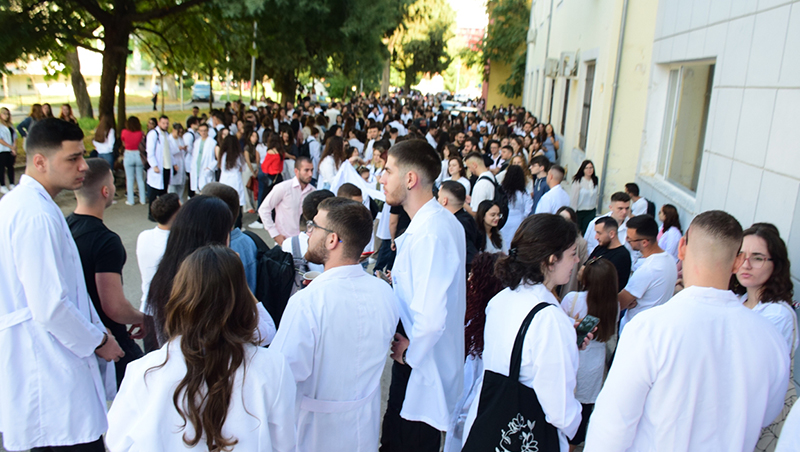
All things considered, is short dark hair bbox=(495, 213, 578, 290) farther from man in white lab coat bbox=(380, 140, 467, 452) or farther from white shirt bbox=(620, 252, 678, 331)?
white shirt bbox=(620, 252, 678, 331)

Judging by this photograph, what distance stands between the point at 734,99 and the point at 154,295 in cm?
525

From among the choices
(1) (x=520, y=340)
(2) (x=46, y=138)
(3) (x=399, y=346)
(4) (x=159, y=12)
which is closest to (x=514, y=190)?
(3) (x=399, y=346)

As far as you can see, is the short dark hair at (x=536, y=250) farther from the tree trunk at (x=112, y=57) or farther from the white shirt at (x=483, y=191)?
the tree trunk at (x=112, y=57)

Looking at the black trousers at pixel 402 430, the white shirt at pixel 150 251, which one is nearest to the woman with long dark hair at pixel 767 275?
the black trousers at pixel 402 430

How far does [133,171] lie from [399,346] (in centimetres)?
919

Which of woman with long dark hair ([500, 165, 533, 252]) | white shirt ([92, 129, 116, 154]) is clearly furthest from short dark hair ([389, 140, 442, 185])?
white shirt ([92, 129, 116, 154])

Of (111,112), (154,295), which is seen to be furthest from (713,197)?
(111,112)

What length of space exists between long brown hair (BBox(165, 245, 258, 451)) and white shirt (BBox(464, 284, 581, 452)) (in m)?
1.11

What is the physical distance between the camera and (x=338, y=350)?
2342mm

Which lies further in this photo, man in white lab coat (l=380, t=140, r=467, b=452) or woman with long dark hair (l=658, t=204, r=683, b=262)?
woman with long dark hair (l=658, t=204, r=683, b=262)

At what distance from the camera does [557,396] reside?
7.23ft

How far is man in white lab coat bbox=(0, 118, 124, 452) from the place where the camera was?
241 cm

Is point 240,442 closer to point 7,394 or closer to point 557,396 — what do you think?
point 557,396

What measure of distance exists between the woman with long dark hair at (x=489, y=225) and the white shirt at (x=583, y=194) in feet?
8.92
